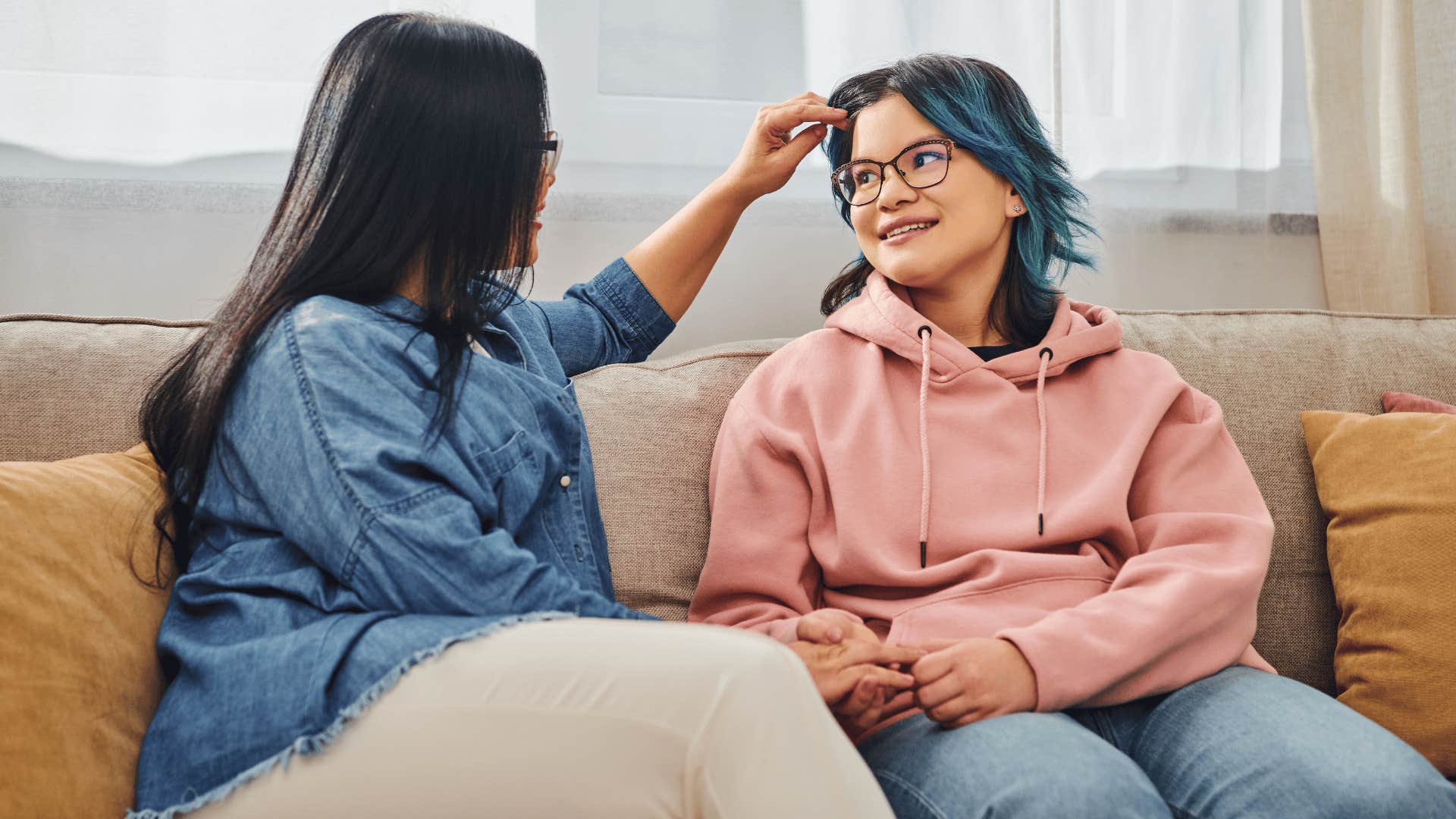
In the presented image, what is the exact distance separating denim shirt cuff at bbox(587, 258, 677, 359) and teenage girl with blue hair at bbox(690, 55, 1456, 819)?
0.19 meters

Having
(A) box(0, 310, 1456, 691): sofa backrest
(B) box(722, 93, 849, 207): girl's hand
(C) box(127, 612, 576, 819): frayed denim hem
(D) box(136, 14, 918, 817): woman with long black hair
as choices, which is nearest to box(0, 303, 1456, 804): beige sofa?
(A) box(0, 310, 1456, 691): sofa backrest

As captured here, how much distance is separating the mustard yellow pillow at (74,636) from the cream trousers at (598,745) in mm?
133

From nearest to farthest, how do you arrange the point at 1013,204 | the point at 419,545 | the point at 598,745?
the point at 598,745 → the point at 419,545 → the point at 1013,204

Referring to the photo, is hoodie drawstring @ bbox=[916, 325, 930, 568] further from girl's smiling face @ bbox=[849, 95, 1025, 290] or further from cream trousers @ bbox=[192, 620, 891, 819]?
cream trousers @ bbox=[192, 620, 891, 819]

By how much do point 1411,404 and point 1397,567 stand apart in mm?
279

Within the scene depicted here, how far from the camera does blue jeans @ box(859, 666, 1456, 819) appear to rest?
2.76ft

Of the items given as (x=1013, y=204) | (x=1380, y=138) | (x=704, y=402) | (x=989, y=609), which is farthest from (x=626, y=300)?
(x=1380, y=138)

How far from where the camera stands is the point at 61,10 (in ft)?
4.71

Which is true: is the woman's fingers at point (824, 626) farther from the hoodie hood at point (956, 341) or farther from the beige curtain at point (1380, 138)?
the beige curtain at point (1380, 138)

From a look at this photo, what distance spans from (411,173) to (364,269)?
10cm

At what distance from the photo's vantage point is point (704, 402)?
133 centimetres

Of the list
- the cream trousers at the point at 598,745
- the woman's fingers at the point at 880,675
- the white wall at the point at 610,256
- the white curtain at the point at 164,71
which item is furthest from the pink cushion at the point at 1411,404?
the white curtain at the point at 164,71

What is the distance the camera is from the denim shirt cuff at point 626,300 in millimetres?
1382

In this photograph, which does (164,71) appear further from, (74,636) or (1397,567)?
(1397,567)
